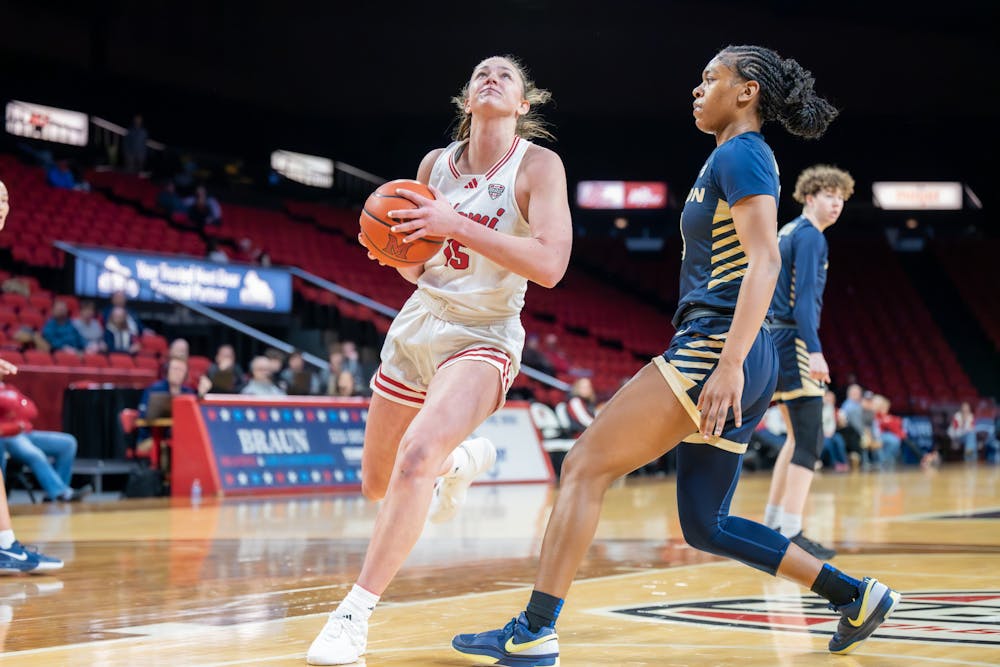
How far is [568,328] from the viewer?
87.3 feet

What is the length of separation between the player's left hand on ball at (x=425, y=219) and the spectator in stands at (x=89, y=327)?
11.2 meters

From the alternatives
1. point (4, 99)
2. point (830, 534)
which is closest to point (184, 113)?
point (4, 99)

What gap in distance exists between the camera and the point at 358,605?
11.7ft

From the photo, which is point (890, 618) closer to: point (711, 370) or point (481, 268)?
point (711, 370)

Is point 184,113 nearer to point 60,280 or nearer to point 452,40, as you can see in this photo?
point 452,40

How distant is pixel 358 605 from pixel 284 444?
930 cm

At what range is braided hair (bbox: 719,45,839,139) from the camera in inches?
152

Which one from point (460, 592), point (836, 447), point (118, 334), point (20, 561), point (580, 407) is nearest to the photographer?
point (460, 592)

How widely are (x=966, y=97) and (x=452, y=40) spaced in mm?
12027

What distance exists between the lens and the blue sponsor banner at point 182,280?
1680 cm

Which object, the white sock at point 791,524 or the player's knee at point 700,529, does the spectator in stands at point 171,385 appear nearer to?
the white sock at point 791,524

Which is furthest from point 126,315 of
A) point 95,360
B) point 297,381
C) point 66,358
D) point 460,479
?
point 460,479

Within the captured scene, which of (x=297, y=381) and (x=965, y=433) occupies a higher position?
(x=297, y=381)

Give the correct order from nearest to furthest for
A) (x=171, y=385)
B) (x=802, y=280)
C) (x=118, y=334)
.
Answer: (x=802, y=280) < (x=171, y=385) < (x=118, y=334)
